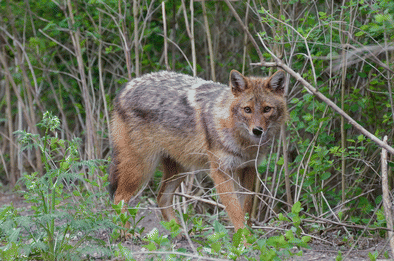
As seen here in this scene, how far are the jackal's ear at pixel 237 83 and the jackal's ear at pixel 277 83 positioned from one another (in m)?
0.25

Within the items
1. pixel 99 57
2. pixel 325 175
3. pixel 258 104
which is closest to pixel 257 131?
pixel 258 104

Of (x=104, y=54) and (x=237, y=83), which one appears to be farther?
(x=104, y=54)

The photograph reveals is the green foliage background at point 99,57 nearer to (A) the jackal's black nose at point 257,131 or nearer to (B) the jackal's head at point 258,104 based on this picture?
(B) the jackal's head at point 258,104

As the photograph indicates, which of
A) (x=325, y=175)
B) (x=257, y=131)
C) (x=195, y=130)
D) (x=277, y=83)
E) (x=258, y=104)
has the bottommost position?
(x=325, y=175)

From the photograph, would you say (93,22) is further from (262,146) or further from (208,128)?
(262,146)

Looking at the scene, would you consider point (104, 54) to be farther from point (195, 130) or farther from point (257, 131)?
point (257, 131)

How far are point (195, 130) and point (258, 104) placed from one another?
84cm

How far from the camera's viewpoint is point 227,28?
7.64 meters

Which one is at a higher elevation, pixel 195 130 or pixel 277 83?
pixel 277 83

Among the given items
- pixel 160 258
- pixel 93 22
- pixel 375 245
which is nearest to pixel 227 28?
pixel 93 22

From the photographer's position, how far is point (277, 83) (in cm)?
450

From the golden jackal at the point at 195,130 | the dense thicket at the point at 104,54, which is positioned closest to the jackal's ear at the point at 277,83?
the golden jackal at the point at 195,130

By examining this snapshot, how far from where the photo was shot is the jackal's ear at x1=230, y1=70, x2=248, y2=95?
443 cm

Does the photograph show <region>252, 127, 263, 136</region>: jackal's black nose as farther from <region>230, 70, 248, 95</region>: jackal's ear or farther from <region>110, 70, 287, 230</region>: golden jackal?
<region>230, 70, 248, 95</region>: jackal's ear
